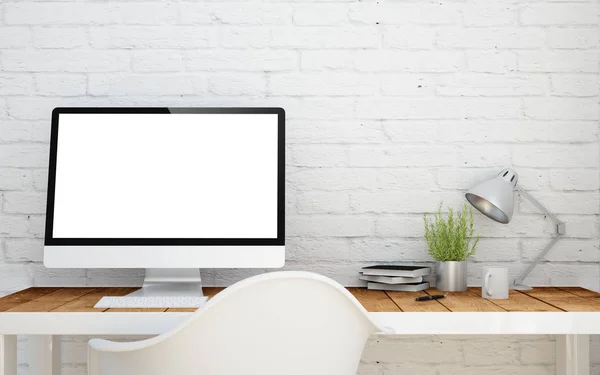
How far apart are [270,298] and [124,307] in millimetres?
590

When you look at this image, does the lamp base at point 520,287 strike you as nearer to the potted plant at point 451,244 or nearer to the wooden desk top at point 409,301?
the wooden desk top at point 409,301

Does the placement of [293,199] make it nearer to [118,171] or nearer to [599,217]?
[118,171]

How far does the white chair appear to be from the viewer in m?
1.07

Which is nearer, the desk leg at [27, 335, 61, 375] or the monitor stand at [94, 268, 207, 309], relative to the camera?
the monitor stand at [94, 268, 207, 309]

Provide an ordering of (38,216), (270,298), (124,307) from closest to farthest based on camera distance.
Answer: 1. (270,298)
2. (124,307)
3. (38,216)

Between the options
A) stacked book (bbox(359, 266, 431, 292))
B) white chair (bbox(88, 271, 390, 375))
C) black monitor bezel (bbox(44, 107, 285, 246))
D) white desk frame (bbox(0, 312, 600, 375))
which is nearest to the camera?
white chair (bbox(88, 271, 390, 375))

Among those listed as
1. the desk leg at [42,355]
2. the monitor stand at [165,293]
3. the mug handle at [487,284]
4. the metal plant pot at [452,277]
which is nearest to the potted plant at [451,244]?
the metal plant pot at [452,277]

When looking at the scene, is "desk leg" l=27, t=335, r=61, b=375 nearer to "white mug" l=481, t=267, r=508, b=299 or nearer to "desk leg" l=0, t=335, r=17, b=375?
"desk leg" l=0, t=335, r=17, b=375

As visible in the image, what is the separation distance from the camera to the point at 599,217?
6.61 ft

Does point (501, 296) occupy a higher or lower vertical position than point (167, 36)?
lower

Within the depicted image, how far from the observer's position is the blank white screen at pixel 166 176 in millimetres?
1700

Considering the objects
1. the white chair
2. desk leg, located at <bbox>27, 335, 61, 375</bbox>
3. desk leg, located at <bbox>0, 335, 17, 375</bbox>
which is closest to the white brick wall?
desk leg, located at <bbox>27, 335, 61, 375</bbox>

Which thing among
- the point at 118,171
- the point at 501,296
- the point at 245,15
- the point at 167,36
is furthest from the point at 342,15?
the point at 501,296

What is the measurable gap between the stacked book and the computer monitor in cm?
32
